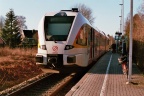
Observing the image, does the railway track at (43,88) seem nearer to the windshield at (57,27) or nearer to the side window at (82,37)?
the side window at (82,37)

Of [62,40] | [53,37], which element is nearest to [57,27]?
[53,37]

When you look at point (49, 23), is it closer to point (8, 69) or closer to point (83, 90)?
point (8, 69)

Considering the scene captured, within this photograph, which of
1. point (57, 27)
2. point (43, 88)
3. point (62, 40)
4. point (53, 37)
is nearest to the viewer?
point (43, 88)

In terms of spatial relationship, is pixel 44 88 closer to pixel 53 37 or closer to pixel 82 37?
pixel 53 37

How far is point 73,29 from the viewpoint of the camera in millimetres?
16859

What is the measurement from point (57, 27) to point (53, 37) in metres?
0.67

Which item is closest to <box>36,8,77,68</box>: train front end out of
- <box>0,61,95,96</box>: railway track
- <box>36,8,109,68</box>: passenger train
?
<box>36,8,109,68</box>: passenger train

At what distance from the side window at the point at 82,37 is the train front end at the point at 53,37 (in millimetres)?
574

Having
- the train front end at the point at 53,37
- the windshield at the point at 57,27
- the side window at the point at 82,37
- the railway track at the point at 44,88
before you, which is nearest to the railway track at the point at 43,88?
the railway track at the point at 44,88

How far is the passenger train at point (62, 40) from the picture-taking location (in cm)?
1664

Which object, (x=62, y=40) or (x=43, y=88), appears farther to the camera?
(x=62, y=40)

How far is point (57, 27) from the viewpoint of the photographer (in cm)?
1728

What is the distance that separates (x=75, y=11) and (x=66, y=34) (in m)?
1.77

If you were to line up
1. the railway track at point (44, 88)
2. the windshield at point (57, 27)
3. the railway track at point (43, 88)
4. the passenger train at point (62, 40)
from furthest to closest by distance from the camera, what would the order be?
the windshield at point (57, 27) < the passenger train at point (62, 40) < the railway track at point (44, 88) < the railway track at point (43, 88)
